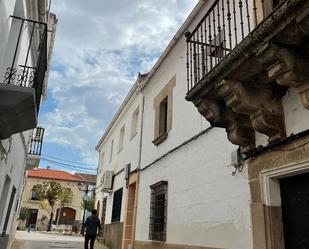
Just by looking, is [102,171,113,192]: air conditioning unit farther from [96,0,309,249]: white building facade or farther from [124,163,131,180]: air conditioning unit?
[96,0,309,249]: white building facade

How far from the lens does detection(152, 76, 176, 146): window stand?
8.79 metres

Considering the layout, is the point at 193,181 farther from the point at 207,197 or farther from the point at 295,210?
the point at 295,210

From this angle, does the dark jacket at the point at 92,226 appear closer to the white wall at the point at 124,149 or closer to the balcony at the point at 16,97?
the white wall at the point at 124,149

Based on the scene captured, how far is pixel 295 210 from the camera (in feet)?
13.8

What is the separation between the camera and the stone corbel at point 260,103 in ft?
13.8

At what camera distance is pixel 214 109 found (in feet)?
16.1

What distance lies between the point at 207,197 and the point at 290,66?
129 inches

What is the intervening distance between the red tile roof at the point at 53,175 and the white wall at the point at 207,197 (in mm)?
39973

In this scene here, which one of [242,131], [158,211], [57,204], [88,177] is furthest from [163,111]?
[88,177]

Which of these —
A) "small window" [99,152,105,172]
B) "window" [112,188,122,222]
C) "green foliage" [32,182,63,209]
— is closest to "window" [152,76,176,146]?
"window" [112,188,122,222]

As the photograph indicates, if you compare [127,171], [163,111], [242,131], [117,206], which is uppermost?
[163,111]

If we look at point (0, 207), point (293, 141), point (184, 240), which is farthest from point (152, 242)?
point (293, 141)

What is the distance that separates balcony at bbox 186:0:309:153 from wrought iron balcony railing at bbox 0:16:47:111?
2.41 meters

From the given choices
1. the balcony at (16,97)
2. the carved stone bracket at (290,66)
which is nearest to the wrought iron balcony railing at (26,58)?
the balcony at (16,97)
